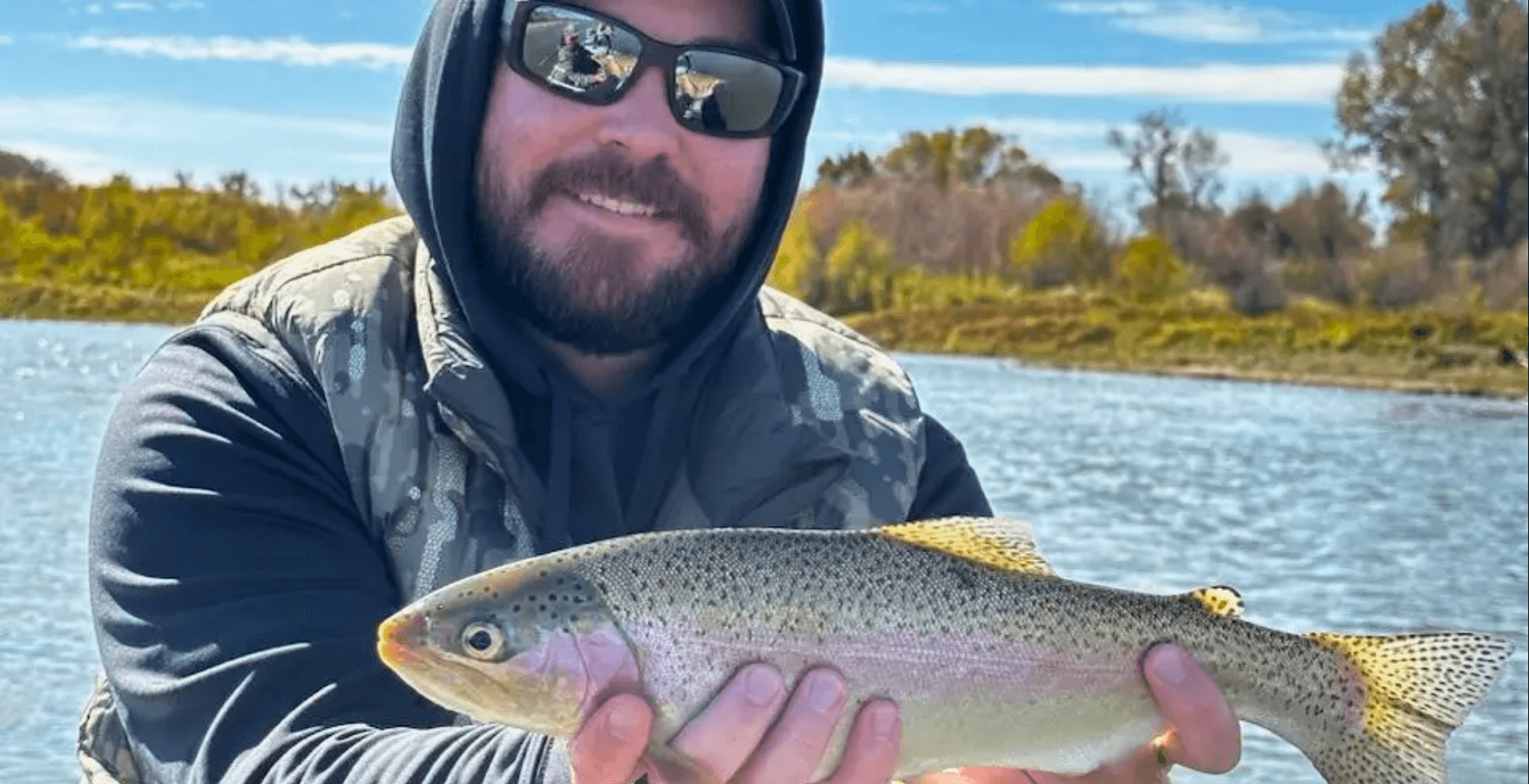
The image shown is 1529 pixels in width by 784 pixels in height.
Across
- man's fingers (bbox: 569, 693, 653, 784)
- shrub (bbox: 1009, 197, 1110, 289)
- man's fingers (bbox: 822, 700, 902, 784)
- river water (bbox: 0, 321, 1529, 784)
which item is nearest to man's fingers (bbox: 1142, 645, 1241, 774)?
man's fingers (bbox: 822, 700, 902, 784)

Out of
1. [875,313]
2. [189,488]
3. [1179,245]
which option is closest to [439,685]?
[189,488]

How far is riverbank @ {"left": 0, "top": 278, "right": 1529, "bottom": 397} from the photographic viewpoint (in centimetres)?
4881

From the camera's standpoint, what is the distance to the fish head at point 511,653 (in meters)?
2.47

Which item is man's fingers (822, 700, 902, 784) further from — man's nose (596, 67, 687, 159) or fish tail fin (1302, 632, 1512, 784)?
man's nose (596, 67, 687, 159)

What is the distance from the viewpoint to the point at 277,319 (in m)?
3.30

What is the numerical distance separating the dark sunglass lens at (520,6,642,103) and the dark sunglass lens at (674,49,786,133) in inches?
3.7

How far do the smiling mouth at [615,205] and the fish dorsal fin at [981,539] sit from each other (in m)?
0.82

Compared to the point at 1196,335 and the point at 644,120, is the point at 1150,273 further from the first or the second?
the point at 644,120

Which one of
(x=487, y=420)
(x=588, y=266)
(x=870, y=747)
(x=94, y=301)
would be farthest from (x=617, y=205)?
(x=94, y=301)

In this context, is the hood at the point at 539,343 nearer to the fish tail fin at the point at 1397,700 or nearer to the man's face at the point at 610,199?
the man's face at the point at 610,199

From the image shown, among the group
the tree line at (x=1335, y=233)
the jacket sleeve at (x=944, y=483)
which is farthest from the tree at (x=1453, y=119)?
the jacket sleeve at (x=944, y=483)

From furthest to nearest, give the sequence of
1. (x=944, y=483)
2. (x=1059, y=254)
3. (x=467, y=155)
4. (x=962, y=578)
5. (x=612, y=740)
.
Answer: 1. (x=1059, y=254)
2. (x=944, y=483)
3. (x=467, y=155)
4. (x=962, y=578)
5. (x=612, y=740)

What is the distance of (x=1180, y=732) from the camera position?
9.63 feet

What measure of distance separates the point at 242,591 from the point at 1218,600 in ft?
4.65
